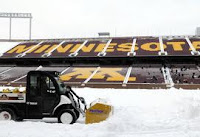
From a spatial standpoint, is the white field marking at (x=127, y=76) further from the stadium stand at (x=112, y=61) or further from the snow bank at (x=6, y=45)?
the snow bank at (x=6, y=45)

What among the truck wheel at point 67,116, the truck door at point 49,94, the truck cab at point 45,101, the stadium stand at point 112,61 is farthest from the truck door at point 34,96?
the stadium stand at point 112,61

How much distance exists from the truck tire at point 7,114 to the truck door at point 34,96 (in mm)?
635

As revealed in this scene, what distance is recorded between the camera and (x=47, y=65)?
118 feet

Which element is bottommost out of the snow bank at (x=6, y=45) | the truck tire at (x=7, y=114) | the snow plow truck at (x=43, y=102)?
the truck tire at (x=7, y=114)

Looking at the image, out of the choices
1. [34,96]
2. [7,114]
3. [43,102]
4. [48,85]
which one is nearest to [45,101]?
[43,102]

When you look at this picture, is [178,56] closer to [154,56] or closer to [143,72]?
[154,56]

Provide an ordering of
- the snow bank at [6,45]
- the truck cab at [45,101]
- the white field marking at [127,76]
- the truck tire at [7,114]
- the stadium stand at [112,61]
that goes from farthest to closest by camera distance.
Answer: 1. the snow bank at [6,45]
2. the stadium stand at [112,61]
3. the white field marking at [127,76]
4. the truck tire at [7,114]
5. the truck cab at [45,101]

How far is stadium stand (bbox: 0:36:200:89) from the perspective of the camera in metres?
27.8

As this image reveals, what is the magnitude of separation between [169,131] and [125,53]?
26.8m

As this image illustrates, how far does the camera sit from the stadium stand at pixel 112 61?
27.8m

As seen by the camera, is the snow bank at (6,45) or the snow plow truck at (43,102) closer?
the snow plow truck at (43,102)

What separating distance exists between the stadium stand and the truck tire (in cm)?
1572

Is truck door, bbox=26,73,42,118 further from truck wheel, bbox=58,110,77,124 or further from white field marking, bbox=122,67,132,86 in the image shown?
white field marking, bbox=122,67,132,86

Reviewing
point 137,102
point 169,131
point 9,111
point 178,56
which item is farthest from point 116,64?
point 169,131
